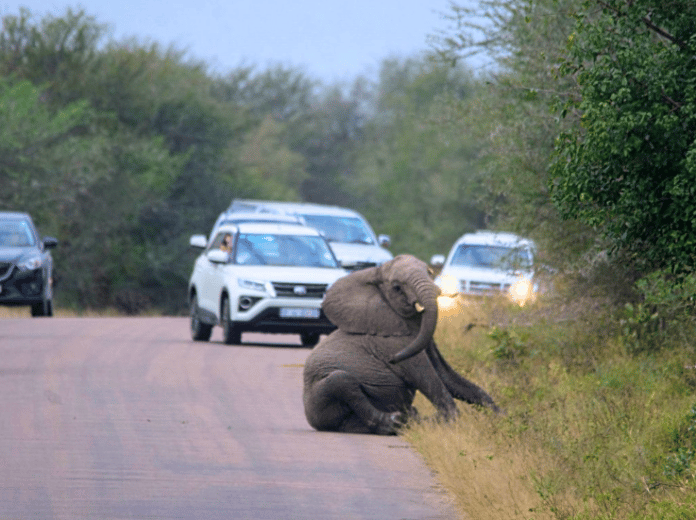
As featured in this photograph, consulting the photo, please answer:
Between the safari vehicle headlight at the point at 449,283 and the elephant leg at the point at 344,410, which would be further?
the safari vehicle headlight at the point at 449,283

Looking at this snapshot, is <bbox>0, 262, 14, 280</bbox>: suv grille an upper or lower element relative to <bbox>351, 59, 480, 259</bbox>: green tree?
upper

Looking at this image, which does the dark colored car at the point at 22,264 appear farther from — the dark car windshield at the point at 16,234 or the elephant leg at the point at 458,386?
the elephant leg at the point at 458,386

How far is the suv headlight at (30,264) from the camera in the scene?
25.1 m

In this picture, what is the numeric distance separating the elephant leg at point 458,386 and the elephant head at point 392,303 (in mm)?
259

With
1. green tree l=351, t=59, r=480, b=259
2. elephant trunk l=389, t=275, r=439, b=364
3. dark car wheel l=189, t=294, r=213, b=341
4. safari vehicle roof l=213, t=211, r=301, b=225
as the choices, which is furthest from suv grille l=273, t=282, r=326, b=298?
green tree l=351, t=59, r=480, b=259

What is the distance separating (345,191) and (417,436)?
75.6 meters

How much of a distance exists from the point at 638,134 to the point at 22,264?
17.6 meters

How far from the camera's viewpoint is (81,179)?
45.0 m

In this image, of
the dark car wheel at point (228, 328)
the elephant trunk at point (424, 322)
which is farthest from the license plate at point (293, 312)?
the elephant trunk at point (424, 322)

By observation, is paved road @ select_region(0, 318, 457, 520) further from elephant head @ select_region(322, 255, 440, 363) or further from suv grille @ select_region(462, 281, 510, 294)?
suv grille @ select_region(462, 281, 510, 294)

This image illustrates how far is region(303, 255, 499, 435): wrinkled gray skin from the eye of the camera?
453 inches

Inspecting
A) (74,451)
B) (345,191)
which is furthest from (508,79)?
(345,191)

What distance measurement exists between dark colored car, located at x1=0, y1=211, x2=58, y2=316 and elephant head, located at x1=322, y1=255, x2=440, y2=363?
45.3 ft

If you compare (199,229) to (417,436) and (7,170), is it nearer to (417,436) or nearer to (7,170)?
(7,170)
